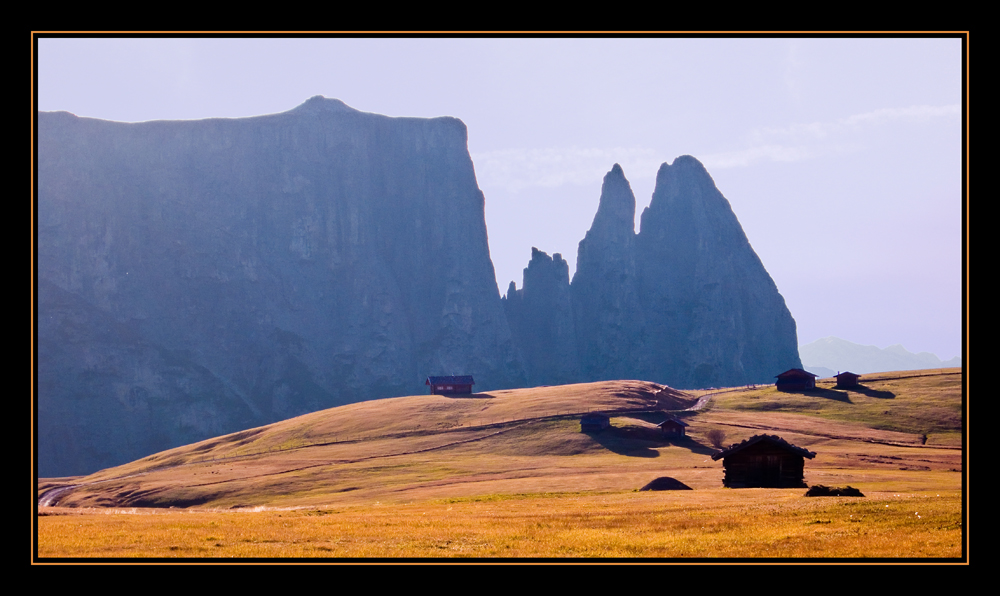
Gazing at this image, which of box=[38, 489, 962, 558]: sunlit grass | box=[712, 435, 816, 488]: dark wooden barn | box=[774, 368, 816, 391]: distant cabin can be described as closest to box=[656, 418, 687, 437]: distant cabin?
box=[774, 368, 816, 391]: distant cabin

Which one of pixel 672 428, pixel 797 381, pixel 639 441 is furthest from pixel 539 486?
pixel 797 381

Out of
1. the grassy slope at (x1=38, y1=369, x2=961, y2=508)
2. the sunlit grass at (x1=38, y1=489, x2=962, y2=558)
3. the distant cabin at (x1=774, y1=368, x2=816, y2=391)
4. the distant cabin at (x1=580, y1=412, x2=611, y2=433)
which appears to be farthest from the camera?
the distant cabin at (x1=774, y1=368, x2=816, y2=391)

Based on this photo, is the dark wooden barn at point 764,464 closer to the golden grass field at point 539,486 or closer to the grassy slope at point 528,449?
the grassy slope at point 528,449

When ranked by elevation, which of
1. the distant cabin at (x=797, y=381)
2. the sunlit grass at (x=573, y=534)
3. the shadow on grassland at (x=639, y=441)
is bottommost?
the shadow on grassland at (x=639, y=441)

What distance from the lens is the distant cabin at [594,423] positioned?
320 ft

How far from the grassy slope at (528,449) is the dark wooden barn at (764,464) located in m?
1.90

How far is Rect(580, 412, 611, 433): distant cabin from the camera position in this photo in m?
97.6

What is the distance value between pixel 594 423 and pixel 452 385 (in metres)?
52.4

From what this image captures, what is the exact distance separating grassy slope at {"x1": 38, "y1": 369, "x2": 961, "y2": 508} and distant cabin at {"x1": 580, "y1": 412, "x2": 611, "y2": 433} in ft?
3.58

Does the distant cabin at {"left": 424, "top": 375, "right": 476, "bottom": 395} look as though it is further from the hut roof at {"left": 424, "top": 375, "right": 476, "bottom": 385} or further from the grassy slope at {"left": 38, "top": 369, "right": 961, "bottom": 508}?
the grassy slope at {"left": 38, "top": 369, "right": 961, "bottom": 508}

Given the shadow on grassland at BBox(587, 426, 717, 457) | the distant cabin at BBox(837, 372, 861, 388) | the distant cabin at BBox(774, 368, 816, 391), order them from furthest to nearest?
1. the distant cabin at BBox(774, 368, 816, 391)
2. the distant cabin at BBox(837, 372, 861, 388)
3. the shadow on grassland at BBox(587, 426, 717, 457)

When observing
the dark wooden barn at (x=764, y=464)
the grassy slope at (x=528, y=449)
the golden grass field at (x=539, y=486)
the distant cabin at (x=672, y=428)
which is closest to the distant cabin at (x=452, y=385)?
the golden grass field at (x=539, y=486)

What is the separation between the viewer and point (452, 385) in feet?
480
